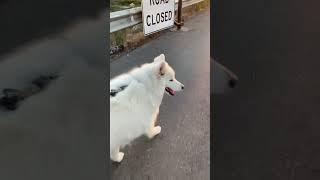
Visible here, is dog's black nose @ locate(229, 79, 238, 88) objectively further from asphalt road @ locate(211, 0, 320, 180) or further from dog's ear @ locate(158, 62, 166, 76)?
dog's ear @ locate(158, 62, 166, 76)

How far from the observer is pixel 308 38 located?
4.71 feet

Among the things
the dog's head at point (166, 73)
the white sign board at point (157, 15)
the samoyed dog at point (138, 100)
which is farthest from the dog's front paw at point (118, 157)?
the white sign board at point (157, 15)

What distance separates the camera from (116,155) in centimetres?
146

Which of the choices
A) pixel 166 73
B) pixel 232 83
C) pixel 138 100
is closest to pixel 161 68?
pixel 166 73

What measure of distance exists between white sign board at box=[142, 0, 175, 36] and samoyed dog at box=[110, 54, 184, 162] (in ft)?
0.37

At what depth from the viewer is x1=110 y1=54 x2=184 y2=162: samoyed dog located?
144 cm

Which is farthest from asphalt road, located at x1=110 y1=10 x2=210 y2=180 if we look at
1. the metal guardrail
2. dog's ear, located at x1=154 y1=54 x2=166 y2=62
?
the metal guardrail

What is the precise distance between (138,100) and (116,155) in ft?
0.71

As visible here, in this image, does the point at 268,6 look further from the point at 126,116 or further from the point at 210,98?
the point at 126,116

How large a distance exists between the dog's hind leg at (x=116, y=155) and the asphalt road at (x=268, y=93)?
38 cm

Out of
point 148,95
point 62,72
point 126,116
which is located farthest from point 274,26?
point 62,72

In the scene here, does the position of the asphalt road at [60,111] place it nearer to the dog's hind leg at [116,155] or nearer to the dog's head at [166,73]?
the dog's hind leg at [116,155]

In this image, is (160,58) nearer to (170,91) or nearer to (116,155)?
(170,91)

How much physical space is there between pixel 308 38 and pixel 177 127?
581 mm
